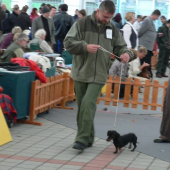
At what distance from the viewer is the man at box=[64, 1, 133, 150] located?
21.8 feet

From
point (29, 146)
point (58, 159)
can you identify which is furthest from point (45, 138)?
point (58, 159)

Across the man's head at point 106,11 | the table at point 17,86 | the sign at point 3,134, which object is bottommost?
the sign at point 3,134

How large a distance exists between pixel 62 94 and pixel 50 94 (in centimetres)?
79

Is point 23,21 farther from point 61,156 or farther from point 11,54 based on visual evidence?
point 61,156

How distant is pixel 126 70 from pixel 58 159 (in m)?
5.68

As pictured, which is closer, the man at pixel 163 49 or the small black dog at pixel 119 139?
the small black dog at pixel 119 139

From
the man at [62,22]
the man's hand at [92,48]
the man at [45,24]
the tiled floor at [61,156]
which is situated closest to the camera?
the tiled floor at [61,156]

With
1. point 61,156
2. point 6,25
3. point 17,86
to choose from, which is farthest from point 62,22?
point 61,156

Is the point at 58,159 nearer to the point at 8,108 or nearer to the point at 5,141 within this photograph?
the point at 5,141

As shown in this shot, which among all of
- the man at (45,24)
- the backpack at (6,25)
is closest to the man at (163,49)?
the man at (45,24)

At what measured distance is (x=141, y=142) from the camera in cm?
757

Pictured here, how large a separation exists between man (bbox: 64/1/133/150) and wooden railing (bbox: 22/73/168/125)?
1904mm

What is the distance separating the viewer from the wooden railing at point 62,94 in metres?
8.73

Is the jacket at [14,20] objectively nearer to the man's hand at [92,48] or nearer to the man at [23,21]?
the man at [23,21]
